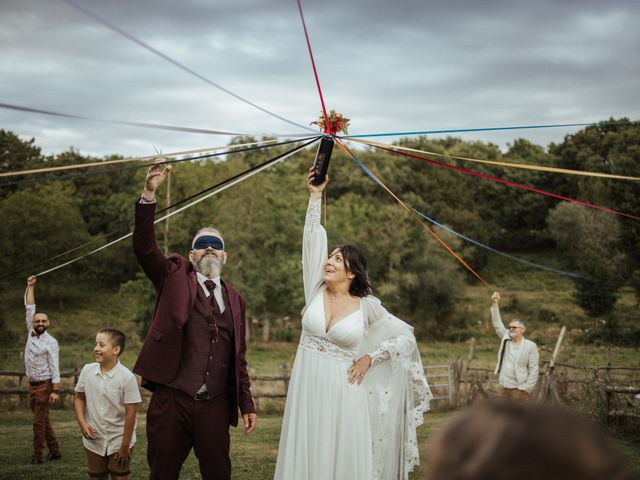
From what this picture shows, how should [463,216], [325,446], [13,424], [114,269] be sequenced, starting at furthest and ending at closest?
[463,216], [114,269], [13,424], [325,446]

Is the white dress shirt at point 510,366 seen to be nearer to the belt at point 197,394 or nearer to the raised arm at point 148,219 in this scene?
the belt at point 197,394

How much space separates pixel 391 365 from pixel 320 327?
3.14 ft

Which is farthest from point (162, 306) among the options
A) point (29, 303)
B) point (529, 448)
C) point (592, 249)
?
point (592, 249)

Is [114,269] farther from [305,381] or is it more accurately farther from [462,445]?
[462,445]

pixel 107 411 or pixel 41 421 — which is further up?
pixel 107 411

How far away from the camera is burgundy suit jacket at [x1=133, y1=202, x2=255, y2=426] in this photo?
4371 mm

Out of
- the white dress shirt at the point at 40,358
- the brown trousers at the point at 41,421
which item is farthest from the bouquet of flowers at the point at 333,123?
the brown trousers at the point at 41,421

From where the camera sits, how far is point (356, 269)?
5492 mm

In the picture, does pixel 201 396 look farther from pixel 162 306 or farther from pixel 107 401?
pixel 107 401

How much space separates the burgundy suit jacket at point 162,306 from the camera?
4.37m

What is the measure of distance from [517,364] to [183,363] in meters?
7.13

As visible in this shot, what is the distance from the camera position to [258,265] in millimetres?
33094

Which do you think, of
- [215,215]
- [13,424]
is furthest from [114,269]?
[13,424]

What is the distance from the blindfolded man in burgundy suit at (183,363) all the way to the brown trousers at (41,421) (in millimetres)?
4879
